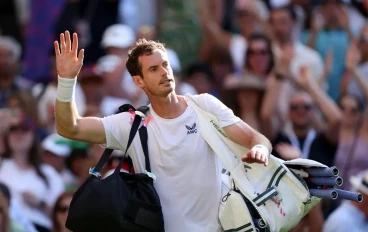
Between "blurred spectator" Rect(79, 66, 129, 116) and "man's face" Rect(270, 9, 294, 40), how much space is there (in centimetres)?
177

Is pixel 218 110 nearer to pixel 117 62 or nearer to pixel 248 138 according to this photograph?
pixel 248 138

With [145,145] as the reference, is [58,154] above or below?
below

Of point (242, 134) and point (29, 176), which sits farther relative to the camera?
point (29, 176)

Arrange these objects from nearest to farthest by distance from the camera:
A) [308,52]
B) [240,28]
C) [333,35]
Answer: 1. [308,52]
2. [333,35]
3. [240,28]

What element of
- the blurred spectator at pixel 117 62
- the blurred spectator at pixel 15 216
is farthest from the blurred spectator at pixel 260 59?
the blurred spectator at pixel 15 216

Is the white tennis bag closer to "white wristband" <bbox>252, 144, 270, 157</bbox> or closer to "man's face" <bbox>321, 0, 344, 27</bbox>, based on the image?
"white wristband" <bbox>252, 144, 270, 157</bbox>

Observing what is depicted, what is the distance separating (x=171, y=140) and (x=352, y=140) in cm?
334

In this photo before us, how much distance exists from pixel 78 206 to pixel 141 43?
120 centimetres

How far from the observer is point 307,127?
35.3ft

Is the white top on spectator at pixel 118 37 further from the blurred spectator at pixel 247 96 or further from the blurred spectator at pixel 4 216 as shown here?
the blurred spectator at pixel 4 216

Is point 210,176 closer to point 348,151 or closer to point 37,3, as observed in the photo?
point 348,151

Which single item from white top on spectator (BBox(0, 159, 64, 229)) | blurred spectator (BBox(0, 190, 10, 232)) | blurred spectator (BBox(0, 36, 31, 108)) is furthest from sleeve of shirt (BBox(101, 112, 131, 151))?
blurred spectator (BBox(0, 36, 31, 108))

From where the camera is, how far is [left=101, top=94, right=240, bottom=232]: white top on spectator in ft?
24.2

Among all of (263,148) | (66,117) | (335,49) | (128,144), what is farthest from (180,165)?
(335,49)
